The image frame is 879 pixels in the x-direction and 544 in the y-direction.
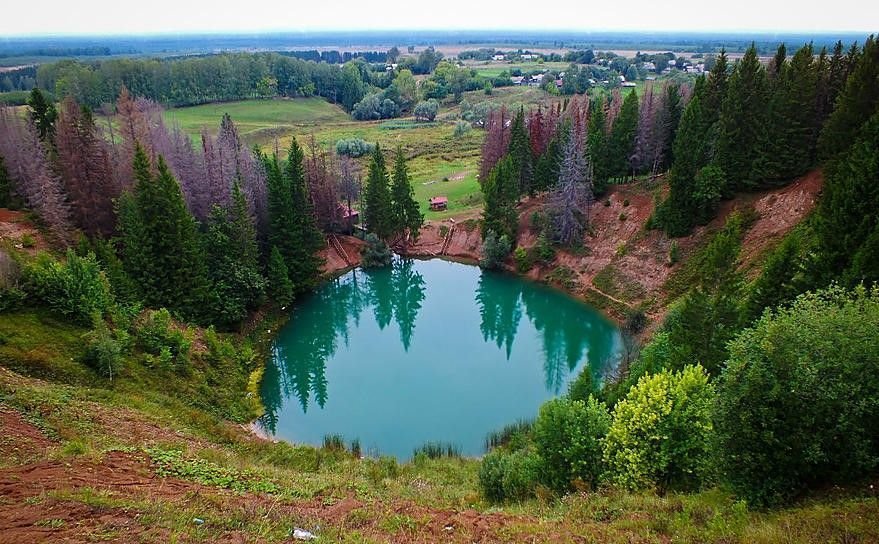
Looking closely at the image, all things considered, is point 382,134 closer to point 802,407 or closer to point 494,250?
point 494,250

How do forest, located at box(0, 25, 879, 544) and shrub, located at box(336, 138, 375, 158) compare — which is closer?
forest, located at box(0, 25, 879, 544)

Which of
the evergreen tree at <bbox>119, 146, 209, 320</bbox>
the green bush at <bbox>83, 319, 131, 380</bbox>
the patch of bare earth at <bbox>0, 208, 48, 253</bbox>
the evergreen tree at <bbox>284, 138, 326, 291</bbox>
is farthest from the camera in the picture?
the evergreen tree at <bbox>284, 138, 326, 291</bbox>

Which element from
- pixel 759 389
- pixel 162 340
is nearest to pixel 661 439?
pixel 759 389

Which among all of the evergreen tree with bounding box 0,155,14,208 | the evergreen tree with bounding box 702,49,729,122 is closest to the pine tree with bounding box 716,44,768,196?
the evergreen tree with bounding box 702,49,729,122

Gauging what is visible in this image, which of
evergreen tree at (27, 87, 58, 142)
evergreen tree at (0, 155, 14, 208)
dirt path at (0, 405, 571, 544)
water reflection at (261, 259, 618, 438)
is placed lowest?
water reflection at (261, 259, 618, 438)

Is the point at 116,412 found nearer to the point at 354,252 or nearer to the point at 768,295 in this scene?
the point at 768,295

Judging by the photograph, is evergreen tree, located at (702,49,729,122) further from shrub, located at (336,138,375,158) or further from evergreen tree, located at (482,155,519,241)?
shrub, located at (336,138,375,158)

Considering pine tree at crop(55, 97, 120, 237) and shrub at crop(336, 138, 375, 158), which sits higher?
pine tree at crop(55, 97, 120, 237)

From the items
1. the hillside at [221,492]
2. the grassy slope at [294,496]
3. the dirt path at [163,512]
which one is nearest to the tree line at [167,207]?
the hillside at [221,492]
